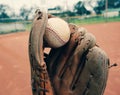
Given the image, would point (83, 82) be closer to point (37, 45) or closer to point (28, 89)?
point (37, 45)

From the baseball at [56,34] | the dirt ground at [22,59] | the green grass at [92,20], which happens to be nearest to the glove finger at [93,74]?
the baseball at [56,34]

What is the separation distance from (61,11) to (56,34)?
20.0ft

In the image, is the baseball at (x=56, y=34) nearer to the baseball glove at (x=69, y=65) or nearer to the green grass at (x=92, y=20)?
the baseball glove at (x=69, y=65)

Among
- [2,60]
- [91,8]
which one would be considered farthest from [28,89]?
[91,8]

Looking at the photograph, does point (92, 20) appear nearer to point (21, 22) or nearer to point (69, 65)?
point (21, 22)

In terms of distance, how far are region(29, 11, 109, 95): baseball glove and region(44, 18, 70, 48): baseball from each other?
0.04m

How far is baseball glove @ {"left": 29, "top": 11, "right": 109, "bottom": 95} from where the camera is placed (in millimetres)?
1541

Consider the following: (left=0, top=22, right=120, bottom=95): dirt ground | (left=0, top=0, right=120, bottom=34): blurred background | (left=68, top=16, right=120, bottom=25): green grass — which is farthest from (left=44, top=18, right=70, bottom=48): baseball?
(left=68, top=16, right=120, bottom=25): green grass

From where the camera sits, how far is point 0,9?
6836mm

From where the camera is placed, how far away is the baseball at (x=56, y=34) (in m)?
1.57

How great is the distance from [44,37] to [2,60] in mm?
3930

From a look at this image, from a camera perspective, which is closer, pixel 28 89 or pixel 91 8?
pixel 28 89

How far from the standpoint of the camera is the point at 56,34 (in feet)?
5.20

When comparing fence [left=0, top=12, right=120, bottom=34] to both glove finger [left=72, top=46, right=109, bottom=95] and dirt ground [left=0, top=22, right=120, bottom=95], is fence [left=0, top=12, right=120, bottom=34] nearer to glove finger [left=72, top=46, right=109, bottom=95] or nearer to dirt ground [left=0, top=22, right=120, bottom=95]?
dirt ground [left=0, top=22, right=120, bottom=95]
